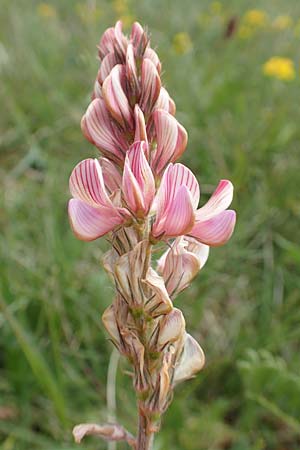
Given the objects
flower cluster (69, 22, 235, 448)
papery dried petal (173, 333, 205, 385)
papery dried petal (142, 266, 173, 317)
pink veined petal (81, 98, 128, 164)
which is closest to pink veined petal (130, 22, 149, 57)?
flower cluster (69, 22, 235, 448)

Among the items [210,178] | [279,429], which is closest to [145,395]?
[279,429]

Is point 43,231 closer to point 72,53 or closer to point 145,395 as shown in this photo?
point 145,395

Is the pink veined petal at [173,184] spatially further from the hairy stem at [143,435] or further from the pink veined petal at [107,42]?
the hairy stem at [143,435]

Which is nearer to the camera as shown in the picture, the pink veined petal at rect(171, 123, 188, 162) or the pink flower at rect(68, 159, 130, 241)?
the pink flower at rect(68, 159, 130, 241)

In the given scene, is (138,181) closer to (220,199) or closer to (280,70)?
(220,199)

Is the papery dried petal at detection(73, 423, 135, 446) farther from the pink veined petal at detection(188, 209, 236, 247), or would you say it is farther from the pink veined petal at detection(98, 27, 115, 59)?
the pink veined petal at detection(98, 27, 115, 59)
